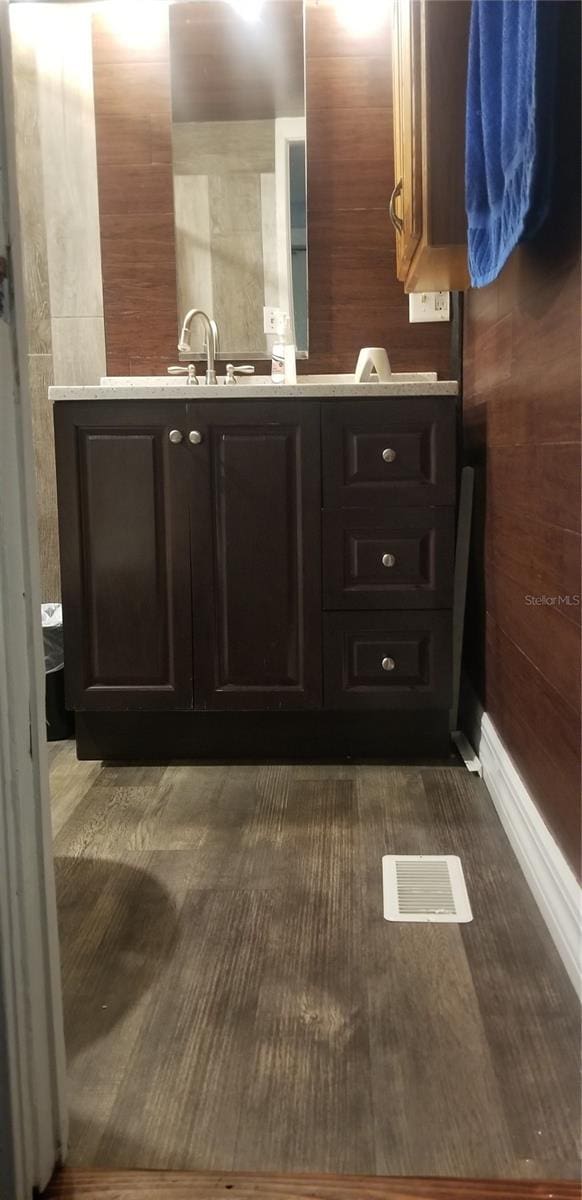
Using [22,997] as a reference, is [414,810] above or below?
below

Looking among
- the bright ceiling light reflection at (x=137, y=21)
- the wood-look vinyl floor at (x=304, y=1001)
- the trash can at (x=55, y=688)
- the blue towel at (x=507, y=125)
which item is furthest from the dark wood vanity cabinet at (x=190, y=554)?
the bright ceiling light reflection at (x=137, y=21)

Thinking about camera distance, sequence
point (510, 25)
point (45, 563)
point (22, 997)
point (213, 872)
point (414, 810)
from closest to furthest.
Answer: point (22, 997) < point (510, 25) < point (213, 872) < point (414, 810) < point (45, 563)

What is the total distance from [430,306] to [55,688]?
1.47 m

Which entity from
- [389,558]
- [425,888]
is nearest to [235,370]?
[389,558]

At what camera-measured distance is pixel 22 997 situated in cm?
88

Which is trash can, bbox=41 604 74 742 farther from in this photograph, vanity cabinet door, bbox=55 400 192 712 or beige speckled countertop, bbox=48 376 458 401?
beige speckled countertop, bbox=48 376 458 401

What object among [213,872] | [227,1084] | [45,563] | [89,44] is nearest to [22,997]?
[227,1084]

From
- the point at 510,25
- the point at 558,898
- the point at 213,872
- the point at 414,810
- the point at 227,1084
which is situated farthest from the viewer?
the point at 414,810

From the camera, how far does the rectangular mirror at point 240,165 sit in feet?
7.99

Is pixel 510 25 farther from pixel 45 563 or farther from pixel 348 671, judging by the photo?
pixel 45 563

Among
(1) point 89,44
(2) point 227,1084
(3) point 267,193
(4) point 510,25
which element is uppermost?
(1) point 89,44

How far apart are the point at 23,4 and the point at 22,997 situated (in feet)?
8.81

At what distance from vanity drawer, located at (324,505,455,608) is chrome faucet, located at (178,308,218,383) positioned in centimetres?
61

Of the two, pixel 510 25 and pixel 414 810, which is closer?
pixel 510 25
